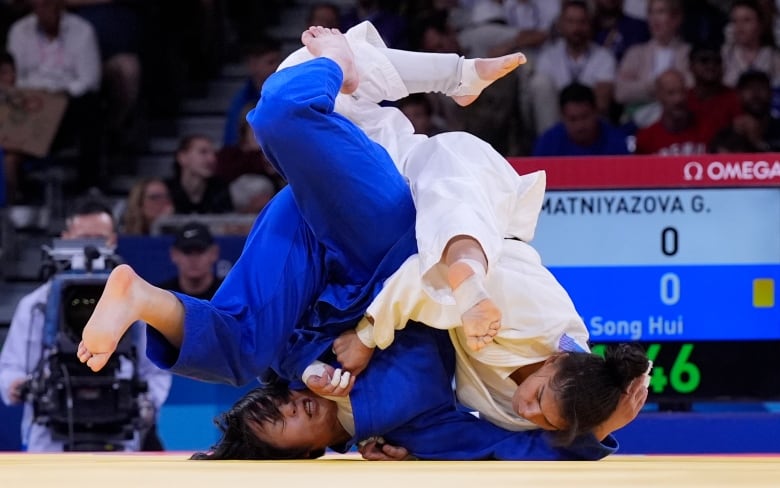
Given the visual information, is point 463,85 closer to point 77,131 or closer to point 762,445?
point 762,445

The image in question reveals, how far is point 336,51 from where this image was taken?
3465 millimetres

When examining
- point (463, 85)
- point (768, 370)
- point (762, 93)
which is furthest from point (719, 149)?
point (463, 85)

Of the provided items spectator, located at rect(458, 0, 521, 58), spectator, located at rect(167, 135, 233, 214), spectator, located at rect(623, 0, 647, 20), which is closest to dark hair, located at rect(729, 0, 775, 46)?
spectator, located at rect(623, 0, 647, 20)

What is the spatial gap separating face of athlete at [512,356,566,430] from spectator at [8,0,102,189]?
173 inches

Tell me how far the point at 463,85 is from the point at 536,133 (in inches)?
124

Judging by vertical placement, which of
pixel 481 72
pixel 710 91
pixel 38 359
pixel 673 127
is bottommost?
pixel 38 359

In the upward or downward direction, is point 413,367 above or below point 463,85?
below

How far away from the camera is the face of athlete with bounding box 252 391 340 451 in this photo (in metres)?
3.33

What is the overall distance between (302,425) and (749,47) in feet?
13.8

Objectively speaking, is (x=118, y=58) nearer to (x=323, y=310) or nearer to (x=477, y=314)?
(x=323, y=310)

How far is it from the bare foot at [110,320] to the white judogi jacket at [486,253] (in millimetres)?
522

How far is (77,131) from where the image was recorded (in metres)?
7.27

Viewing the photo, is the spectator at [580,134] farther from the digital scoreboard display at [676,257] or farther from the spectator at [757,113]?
the digital scoreboard display at [676,257]

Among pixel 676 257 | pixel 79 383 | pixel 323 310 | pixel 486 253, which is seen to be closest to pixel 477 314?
pixel 486 253
